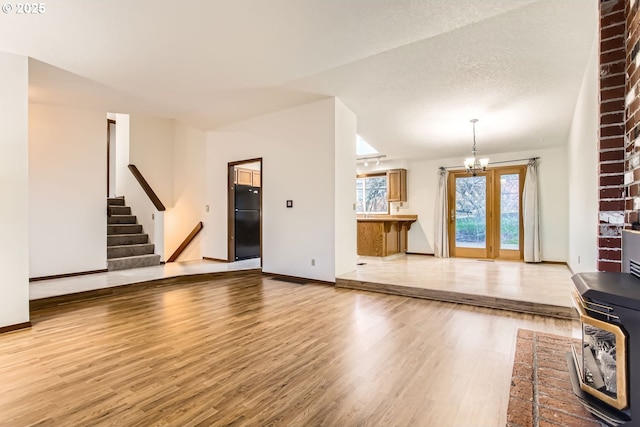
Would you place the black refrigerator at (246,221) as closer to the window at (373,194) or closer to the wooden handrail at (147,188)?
the wooden handrail at (147,188)

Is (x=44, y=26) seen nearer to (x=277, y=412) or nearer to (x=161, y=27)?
(x=161, y=27)

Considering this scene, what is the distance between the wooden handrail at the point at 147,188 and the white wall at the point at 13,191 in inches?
116

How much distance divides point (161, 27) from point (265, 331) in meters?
3.08

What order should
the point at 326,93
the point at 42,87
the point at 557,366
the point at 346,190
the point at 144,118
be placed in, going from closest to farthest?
1. the point at 557,366
2. the point at 42,87
3. the point at 326,93
4. the point at 346,190
5. the point at 144,118

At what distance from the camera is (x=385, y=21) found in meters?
2.92

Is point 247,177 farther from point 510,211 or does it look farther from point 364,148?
point 510,211

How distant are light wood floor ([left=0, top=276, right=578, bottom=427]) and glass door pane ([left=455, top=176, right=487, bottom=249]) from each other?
174 inches

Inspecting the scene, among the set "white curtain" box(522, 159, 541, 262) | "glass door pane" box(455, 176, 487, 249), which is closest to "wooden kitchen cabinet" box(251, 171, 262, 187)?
"glass door pane" box(455, 176, 487, 249)

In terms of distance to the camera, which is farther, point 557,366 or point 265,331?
point 265,331

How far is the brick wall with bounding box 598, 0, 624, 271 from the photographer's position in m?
2.26

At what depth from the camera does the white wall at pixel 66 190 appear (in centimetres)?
472

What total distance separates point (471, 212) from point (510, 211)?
0.83 m

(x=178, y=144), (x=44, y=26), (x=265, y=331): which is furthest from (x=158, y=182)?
(x=265, y=331)

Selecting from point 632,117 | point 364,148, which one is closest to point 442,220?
point 364,148
